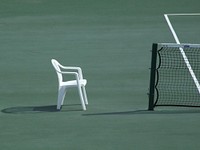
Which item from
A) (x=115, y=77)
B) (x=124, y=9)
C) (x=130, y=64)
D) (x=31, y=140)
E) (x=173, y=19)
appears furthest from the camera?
(x=124, y=9)

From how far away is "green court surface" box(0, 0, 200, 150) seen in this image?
44.3 feet

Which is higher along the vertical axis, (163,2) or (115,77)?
(163,2)

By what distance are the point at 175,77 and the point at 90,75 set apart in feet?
6.54

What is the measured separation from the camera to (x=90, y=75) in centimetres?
1873

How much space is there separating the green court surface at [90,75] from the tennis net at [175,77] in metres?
0.38

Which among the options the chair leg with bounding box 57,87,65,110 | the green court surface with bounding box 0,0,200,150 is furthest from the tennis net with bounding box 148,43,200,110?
the chair leg with bounding box 57,87,65,110

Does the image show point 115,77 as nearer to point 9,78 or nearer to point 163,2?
point 9,78

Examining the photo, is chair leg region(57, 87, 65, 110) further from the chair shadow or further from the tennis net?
the tennis net

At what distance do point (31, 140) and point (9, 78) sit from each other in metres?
5.34

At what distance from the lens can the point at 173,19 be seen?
2702 cm

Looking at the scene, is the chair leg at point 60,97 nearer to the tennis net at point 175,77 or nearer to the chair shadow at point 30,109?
the chair shadow at point 30,109

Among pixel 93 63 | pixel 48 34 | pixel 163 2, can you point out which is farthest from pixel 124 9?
pixel 93 63

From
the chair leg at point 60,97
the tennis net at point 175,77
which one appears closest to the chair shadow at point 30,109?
the chair leg at point 60,97

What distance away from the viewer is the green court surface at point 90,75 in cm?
1349
